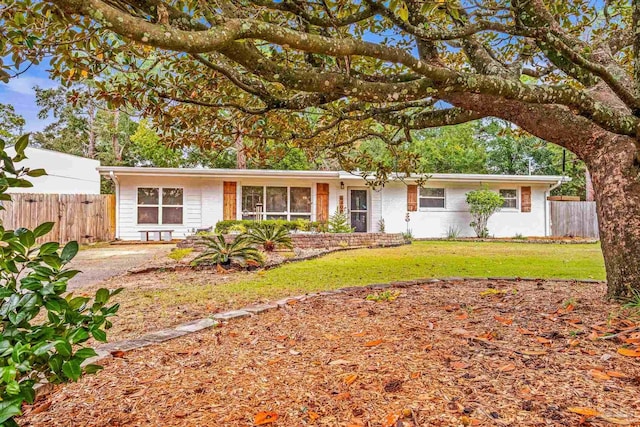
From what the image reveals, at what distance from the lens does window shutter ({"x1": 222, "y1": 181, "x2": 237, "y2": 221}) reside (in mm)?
15164

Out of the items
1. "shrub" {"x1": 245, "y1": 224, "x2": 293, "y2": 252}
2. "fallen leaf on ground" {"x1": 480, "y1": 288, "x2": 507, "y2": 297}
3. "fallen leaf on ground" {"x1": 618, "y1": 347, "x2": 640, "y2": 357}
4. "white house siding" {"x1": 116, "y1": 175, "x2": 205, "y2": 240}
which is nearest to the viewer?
"fallen leaf on ground" {"x1": 618, "y1": 347, "x2": 640, "y2": 357}

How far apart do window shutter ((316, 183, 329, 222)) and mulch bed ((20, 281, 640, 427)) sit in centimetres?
1234

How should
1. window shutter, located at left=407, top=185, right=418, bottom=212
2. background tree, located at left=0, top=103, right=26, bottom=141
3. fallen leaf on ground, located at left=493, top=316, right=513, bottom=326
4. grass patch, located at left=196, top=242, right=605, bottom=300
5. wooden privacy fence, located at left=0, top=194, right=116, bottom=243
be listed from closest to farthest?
background tree, located at left=0, top=103, right=26, bottom=141 < fallen leaf on ground, located at left=493, top=316, right=513, bottom=326 < grass patch, located at left=196, top=242, right=605, bottom=300 < wooden privacy fence, located at left=0, top=194, right=116, bottom=243 < window shutter, located at left=407, top=185, right=418, bottom=212

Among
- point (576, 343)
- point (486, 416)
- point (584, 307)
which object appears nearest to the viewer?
point (486, 416)

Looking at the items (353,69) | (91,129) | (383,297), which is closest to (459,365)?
(383,297)

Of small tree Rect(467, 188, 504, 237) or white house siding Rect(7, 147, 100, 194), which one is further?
white house siding Rect(7, 147, 100, 194)

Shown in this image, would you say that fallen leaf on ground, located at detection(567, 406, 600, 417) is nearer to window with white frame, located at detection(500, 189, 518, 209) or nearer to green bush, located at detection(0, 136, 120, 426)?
green bush, located at detection(0, 136, 120, 426)

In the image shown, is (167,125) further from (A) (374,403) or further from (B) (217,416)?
(A) (374,403)

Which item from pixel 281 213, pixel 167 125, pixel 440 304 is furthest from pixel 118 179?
pixel 440 304

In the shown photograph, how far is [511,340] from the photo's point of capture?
8.83 feet

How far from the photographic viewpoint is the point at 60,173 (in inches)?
698

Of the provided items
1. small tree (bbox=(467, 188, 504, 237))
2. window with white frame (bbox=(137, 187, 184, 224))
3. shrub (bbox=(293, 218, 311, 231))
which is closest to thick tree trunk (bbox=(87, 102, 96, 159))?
window with white frame (bbox=(137, 187, 184, 224))

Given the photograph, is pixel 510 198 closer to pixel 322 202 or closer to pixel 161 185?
pixel 322 202

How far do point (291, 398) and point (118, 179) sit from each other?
14634 mm
